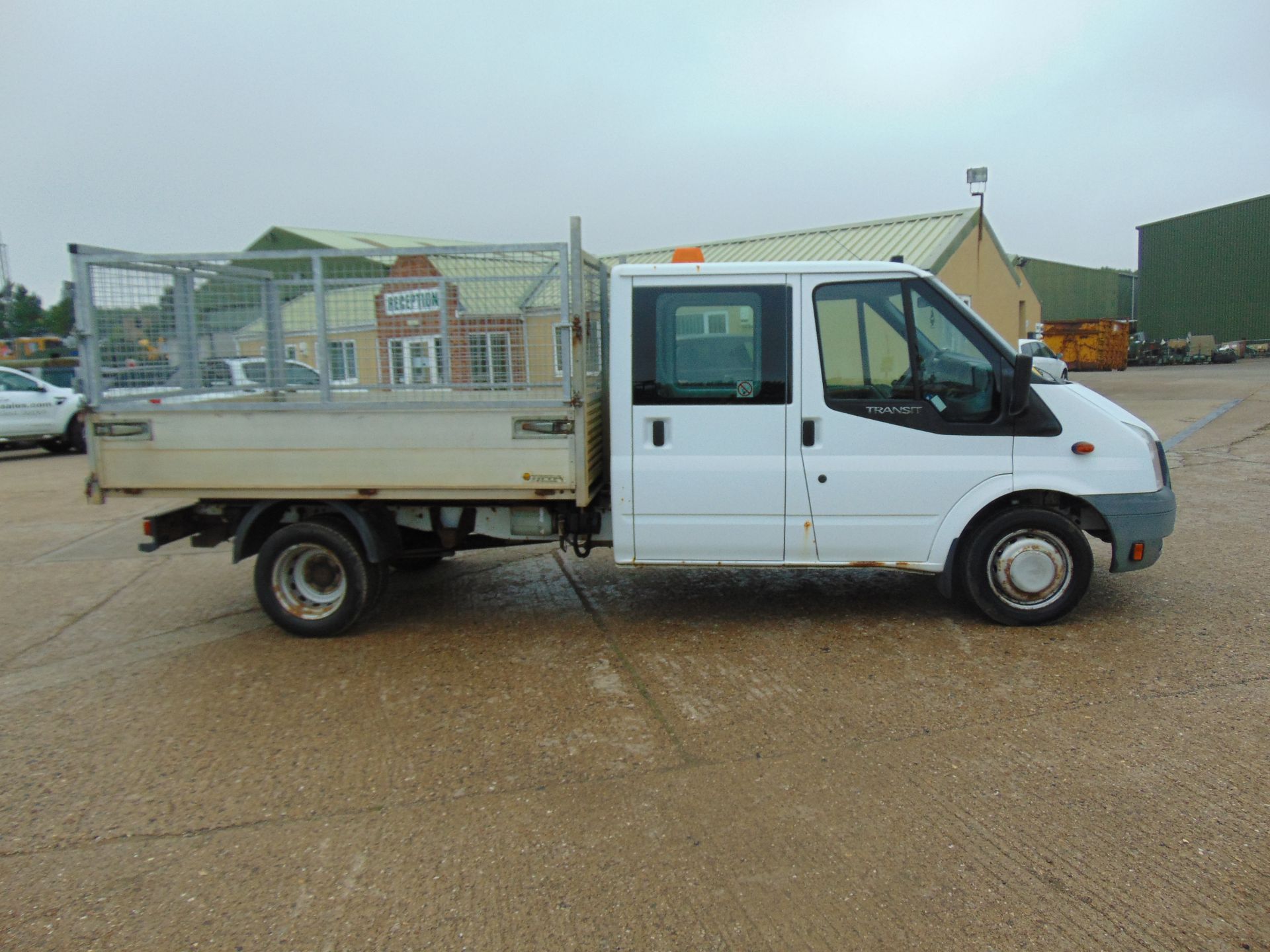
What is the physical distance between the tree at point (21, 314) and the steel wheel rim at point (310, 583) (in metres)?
63.4

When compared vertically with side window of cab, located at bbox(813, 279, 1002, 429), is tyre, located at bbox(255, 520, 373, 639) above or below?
below

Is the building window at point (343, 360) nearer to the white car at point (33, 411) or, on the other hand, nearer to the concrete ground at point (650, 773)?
the concrete ground at point (650, 773)

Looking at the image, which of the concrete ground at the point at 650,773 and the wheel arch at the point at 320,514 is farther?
the wheel arch at the point at 320,514

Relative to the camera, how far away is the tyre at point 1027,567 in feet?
16.7

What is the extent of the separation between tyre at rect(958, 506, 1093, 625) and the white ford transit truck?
12 mm

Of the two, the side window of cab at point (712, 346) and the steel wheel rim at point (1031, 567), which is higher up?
the side window of cab at point (712, 346)

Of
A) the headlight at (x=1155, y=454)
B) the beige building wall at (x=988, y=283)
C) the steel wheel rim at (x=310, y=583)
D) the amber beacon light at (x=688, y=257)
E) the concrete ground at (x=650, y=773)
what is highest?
the beige building wall at (x=988, y=283)

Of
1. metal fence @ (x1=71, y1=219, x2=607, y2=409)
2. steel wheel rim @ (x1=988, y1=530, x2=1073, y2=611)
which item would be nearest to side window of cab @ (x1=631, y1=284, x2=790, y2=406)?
metal fence @ (x1=71, y1=219, x2=607, y2=409)

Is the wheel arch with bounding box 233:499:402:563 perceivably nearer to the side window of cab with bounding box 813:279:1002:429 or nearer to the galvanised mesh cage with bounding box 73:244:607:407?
the galvanised mesh cage with bounding box 73:244:607:407

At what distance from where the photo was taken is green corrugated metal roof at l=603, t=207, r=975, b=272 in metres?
20.0

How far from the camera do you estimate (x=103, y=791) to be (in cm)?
368

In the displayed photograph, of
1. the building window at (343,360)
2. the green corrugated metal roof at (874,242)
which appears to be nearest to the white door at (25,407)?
the green corrugated metal roof at (874,242)

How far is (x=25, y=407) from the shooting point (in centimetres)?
1645

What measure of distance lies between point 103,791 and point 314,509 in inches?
82.2
